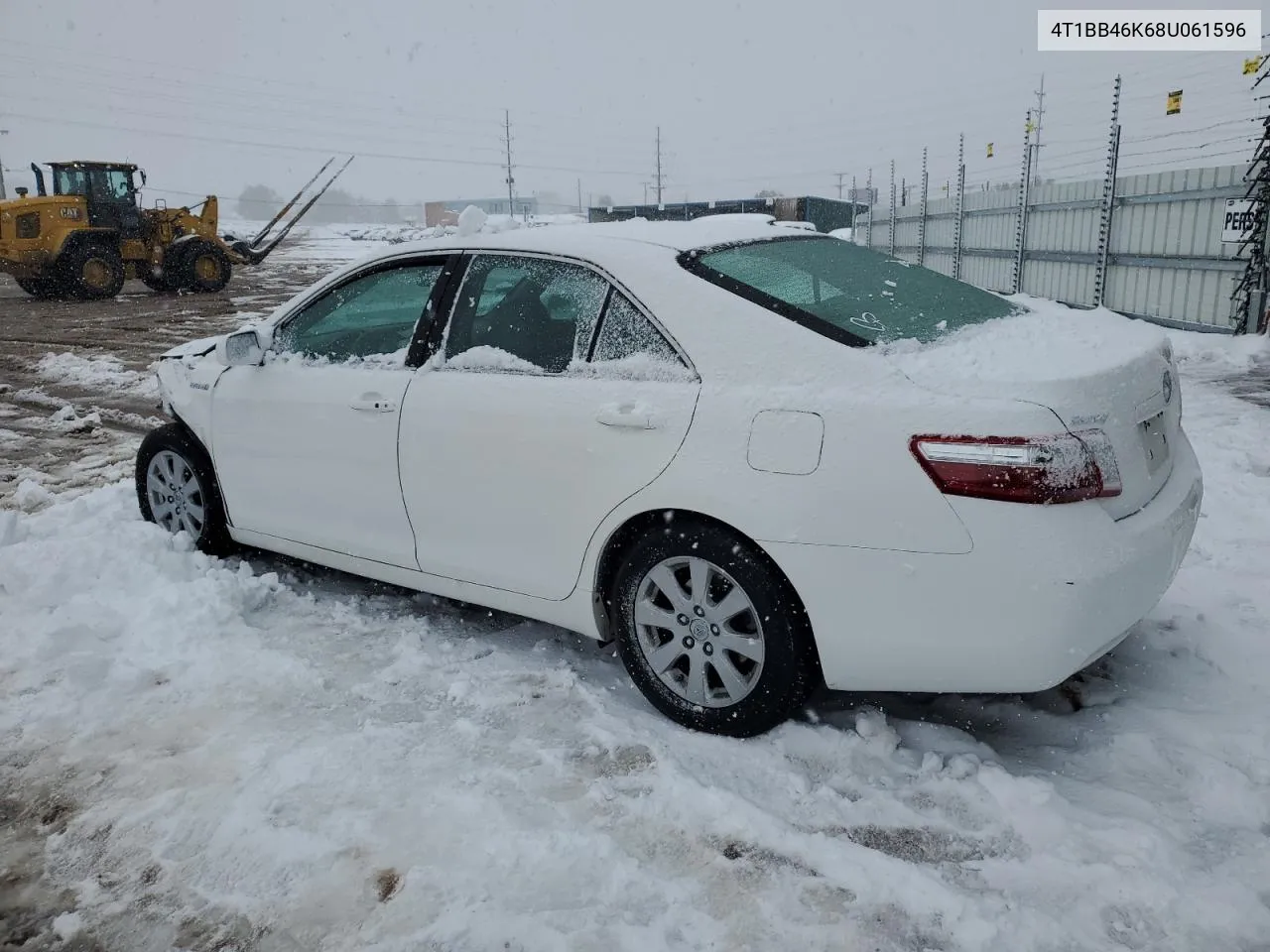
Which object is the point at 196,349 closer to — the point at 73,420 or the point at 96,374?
the point at 73,420

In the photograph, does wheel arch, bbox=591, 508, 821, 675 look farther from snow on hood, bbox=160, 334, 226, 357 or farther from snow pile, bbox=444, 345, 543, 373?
snow on hood, bbox=160, 334, 226, 357

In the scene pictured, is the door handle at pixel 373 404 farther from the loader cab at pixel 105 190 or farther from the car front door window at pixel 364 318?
the loader cab at pixel 105 190

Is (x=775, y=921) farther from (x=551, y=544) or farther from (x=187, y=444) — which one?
(x=187, y=444)

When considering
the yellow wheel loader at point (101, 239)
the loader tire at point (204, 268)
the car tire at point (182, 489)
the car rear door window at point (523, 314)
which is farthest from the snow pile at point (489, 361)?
the loader tire at point (204, 268)

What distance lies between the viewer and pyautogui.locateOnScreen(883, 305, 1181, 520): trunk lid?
2475mm

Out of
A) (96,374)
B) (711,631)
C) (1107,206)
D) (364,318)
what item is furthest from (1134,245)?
(96,374)

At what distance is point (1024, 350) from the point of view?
275 cm

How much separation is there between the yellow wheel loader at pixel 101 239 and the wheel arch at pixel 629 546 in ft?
66.2

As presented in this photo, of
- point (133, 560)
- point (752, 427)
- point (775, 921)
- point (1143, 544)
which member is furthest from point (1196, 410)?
point (133, 560)

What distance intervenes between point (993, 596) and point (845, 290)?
1.15 m

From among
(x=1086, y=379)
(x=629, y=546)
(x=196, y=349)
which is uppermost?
(x=1086, y=379)

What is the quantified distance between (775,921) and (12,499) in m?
5.37

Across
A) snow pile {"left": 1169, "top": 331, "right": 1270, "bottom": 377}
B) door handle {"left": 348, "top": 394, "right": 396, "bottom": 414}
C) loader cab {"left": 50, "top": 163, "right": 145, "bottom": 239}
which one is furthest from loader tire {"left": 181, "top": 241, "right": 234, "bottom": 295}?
door handle {"left": 348, "top": 394, "right": 396, "bottom": 414}

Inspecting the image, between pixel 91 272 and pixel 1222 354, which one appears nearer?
pixel 1222 354
